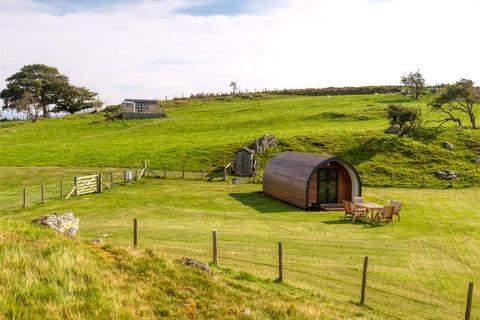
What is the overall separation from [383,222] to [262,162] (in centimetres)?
2357

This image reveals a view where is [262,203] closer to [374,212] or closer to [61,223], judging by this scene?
[374,212]

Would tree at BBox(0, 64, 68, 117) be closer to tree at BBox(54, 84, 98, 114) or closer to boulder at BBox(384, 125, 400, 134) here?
tree at BBox(54, 84, 98, 114)

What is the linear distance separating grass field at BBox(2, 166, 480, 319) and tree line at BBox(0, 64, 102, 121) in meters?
72.7

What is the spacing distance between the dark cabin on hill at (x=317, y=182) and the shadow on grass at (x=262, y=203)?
70 centimetres

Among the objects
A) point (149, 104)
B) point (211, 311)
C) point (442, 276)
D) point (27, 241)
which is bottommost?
point (442, 276)

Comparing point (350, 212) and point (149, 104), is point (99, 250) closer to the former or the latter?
point (350, 212)

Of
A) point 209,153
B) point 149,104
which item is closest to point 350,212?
point 209,153

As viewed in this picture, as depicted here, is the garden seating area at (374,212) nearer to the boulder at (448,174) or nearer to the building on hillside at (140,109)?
the boulder at (448,174)

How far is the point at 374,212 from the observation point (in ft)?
98.0

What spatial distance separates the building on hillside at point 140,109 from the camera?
8638cm

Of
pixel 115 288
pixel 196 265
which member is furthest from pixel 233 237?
pixel 115 288

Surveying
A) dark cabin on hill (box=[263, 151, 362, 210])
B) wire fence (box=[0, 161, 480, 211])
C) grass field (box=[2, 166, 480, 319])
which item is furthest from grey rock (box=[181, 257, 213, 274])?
wire fence (box=[0, 161, 480, 211])

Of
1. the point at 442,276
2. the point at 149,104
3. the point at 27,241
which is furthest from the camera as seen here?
the point at 149,104

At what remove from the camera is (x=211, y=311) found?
11508 millimetres
